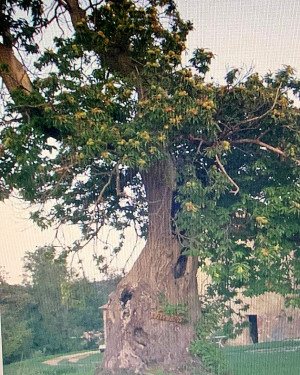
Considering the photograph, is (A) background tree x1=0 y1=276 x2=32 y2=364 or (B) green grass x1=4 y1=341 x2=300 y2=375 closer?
(B) green grass x1=4 y1=341 x2=300 y2=375

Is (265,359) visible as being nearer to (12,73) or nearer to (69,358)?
(69,358)

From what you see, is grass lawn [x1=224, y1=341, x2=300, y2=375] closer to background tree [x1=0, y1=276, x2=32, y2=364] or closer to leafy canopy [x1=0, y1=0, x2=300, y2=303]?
leafy canopy [x1=0, y1=0, x2=300, y2=303]

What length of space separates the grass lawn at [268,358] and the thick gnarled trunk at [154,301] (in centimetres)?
12

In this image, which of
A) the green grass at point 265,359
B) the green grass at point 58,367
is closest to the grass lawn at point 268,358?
the green grass at point 265,359

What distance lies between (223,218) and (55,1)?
82 cm

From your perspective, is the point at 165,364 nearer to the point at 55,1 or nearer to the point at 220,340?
the point at 220,340

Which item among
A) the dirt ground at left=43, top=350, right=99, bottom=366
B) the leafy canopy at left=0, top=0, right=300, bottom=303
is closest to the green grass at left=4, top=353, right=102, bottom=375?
the dirt ground at left=43, top=350, right=99, bottom=366

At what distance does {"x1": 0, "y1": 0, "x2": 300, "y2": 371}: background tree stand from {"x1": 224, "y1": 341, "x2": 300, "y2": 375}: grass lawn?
0.13 meters

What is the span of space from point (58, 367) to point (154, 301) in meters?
0.36

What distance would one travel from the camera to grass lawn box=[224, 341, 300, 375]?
48.4 inches

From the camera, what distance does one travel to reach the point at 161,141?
4.06 feet

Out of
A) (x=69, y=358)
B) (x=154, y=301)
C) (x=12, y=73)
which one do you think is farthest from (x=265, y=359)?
(x=12, y=73)

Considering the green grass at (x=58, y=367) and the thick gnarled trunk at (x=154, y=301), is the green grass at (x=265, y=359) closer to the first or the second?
the thick gnarled trunk at (x=154, y=301)

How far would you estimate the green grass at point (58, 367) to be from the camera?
132 cm
